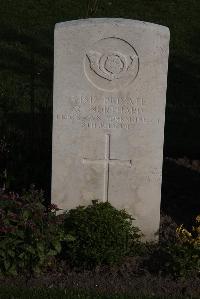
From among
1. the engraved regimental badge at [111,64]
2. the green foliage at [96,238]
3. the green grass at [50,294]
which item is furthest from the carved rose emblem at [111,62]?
the green grass at [50,294]

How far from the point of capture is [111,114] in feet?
19.0

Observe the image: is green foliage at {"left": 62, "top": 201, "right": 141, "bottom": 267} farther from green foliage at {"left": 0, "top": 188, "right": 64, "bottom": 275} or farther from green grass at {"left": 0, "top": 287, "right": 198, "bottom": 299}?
green grass at {"left": 0, "top": 287, "right": 198, "bottom": 299}

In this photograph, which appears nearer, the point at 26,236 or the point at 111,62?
the point at 26,236

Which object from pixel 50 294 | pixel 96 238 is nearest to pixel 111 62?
pixel 96 238

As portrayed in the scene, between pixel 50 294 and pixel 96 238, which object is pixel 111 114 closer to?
pixel 96 238

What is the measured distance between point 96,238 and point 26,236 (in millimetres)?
537

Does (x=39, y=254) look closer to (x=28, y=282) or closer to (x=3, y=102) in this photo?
(x=28, y=282)

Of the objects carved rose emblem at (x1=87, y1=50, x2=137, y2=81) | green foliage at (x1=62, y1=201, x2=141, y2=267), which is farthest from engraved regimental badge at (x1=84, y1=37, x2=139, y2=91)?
green foliage at (x1=62, y1=201, x2=141, y2=267)

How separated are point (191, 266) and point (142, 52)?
163 centimetres

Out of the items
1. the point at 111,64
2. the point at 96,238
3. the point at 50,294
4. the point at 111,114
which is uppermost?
the point at 111,64

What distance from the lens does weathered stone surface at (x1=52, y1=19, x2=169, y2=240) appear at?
5.59m

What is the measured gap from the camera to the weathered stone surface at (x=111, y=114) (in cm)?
559

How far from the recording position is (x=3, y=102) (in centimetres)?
828

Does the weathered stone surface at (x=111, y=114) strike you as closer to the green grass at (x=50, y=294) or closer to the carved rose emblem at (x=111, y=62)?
the carved rose emblem at (x=111, y=62)
